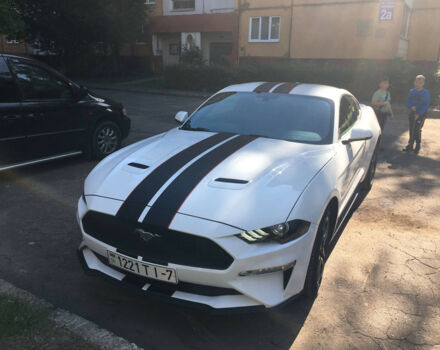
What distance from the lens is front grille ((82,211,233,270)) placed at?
238 cm

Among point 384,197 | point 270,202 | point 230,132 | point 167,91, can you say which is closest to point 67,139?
point 230,132

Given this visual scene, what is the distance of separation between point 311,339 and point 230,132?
2.03m

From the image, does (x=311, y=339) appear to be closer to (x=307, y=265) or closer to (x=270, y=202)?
(x=307, y=265)

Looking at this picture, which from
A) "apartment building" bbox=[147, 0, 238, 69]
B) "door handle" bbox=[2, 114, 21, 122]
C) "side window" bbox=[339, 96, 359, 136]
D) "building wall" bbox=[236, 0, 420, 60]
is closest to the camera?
"side window" bbox=[339, 96, 359, 136]

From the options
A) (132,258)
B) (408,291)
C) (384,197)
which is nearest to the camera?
(132,258)

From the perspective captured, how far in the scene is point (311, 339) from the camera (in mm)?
2619

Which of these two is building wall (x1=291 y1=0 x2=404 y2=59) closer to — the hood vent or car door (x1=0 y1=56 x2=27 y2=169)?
car door (x1=0 y1=56 x2=27 y2=169)

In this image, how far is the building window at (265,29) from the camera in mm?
21855

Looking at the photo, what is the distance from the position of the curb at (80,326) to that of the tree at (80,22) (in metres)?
20.4

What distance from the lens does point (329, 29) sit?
65.6ft

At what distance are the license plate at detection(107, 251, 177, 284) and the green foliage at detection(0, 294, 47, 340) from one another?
2.11ft

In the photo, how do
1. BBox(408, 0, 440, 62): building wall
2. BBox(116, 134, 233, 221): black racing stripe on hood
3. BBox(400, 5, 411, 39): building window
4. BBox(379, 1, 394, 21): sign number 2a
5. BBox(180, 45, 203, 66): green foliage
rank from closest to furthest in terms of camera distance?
BBox(116, 134, 233, 221): black racing stripe on hood → BBox(379, 1, 394, 21): sign number 2a → BBox(400, 5, 411, 39): building window → BBox(408, 0, 440, 62): building wall → BBox(180, 45, 203, 66): green foliage

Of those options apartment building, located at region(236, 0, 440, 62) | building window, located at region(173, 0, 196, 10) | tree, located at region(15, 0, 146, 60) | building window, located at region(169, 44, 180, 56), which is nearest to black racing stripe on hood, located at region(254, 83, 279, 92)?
apartment building, located at region(236, 0, 440, 62)

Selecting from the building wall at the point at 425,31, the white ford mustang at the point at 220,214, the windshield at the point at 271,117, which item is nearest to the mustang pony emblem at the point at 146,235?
the white ford mustang at the point at 220,214
